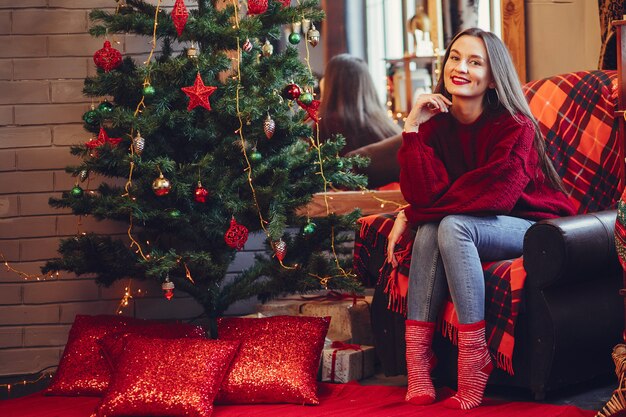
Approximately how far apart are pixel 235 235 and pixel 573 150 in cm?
123

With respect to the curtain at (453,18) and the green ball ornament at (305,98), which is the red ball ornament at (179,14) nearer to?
the green ball ornament at (305,98)

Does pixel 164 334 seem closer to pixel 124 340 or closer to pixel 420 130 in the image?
pixel 124 340

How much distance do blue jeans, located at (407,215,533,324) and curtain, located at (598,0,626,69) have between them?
3.96ft

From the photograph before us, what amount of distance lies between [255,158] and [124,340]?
71 centimetres

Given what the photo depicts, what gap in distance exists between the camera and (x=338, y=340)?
3.33 m

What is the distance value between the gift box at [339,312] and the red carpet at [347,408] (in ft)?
1.27

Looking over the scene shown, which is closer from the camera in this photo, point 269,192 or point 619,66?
point 619,66

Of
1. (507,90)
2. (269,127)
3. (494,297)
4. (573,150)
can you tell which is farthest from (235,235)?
(573,150)

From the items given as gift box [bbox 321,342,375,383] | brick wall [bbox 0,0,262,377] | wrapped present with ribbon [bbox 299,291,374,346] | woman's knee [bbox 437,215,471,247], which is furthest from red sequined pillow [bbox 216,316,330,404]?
brick wall [bbox 0,0,262,377]

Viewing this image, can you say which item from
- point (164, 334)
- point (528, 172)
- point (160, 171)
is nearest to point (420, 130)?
point (528, 172)

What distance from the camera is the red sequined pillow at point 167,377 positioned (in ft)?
8.88

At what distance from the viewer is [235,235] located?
2.98m

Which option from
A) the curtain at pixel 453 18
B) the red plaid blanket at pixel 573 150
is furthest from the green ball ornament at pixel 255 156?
the curtain at pixel 453 18

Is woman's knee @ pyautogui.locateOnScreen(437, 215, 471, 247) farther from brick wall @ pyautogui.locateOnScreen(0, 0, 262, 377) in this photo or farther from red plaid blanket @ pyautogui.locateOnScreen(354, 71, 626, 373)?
brick wall @ pyautogui.locateOnScreen(0, 0, 262, 377)
